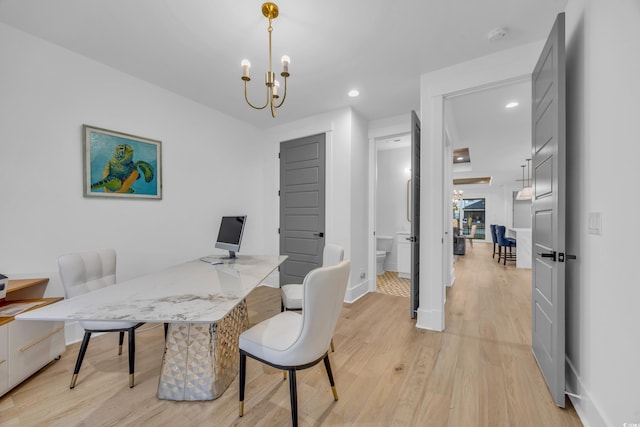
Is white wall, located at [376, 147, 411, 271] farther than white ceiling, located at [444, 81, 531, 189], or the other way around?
white wall, located at [376, 147, 411, 271]

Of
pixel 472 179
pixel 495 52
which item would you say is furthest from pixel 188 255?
pixel 472 179

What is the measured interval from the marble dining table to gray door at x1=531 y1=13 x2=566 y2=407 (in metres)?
1.85

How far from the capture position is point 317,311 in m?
1.25

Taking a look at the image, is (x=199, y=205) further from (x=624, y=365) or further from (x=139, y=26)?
(x=624, y=365)

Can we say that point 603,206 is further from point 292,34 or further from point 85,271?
point 85,271

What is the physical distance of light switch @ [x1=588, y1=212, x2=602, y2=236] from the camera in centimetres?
131

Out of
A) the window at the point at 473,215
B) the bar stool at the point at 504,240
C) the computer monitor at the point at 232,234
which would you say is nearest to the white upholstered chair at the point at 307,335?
the computer monitor at the point at 232,234

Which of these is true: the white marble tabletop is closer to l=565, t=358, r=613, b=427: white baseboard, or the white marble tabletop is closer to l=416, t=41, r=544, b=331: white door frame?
l=416, t=41, r=544, b=331: white door frame

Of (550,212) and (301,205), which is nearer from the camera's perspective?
(550,212)

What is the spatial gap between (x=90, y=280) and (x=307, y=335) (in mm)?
1770

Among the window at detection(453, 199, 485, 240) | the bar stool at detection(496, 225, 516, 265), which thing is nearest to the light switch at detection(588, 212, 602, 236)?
the bar stool at detection(496, 225, 516, 265)

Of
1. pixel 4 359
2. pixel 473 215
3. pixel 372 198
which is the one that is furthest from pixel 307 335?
pixel 473 215

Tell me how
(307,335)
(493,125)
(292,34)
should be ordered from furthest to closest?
1. (493,125)
2. (292,34)
3. (307,335)

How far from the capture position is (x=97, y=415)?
1.45 metres
